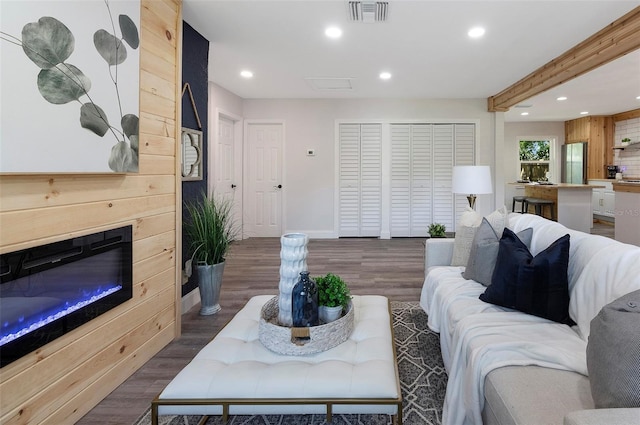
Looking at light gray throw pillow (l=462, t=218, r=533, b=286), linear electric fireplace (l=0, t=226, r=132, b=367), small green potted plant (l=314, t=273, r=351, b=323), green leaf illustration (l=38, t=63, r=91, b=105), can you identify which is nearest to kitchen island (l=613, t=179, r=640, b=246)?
light gray throw pillow (l=462, t=218, r=533, b=286)

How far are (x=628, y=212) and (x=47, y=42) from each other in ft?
20.2

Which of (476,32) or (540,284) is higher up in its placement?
(476,32)

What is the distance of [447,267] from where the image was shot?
2.59 m

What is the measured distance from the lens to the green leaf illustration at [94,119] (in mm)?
1595

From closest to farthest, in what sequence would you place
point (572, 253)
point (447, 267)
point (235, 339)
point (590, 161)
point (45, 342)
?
point (45, 342), point (235, 339), point (572, 253), point (447, 267), point (590, 161)

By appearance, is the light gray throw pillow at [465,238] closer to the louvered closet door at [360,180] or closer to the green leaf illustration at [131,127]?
the green leaf illustration at [131,127]

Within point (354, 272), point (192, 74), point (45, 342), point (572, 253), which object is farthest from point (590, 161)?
point (45, 342)

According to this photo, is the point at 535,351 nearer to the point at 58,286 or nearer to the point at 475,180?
the point at 475,180

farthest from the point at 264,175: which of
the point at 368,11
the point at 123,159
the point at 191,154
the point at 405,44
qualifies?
the point at 123,159

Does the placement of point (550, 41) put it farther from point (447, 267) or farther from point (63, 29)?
point (63, 29)

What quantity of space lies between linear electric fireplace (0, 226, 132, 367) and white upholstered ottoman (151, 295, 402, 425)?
67 cm

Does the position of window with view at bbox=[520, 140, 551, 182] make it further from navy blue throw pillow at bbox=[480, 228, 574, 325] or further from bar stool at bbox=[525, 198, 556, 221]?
navy blue throw pillow at bbox=[480, 228, 574, 325]

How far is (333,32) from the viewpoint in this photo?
3303mm

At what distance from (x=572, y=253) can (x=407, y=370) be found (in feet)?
3.58
